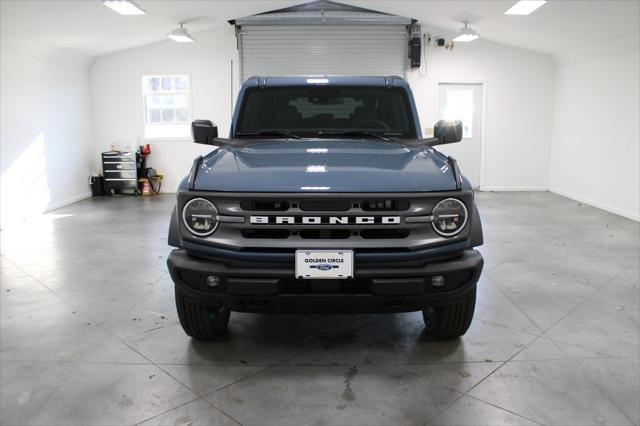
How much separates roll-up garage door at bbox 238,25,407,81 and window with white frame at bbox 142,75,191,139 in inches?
56.6

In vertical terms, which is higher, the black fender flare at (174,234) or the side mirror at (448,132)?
the side mirror at (448,132)

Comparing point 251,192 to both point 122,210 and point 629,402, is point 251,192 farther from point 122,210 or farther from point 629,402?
point 122,210

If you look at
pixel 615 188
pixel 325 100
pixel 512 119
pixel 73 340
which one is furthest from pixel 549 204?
pixel 73 340

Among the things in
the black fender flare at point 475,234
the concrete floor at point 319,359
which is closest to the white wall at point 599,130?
the concrete floor at point 319,359

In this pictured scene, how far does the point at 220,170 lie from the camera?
2.61 m

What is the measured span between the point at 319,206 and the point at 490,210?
6696 mm

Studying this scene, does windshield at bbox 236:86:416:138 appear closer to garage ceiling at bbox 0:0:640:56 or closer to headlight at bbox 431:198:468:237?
headlight at bbox 431:198:468:237

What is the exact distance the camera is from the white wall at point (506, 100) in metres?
10.8

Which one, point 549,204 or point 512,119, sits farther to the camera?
point 512,119

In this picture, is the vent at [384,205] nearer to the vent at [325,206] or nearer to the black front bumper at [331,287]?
the vent at [325,206]

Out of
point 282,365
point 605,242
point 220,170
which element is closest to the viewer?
point 220,170

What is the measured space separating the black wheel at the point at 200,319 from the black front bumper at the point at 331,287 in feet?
1.43

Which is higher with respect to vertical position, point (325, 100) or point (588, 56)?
point (588, 56)

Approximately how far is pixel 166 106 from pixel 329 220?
9.64 metres
